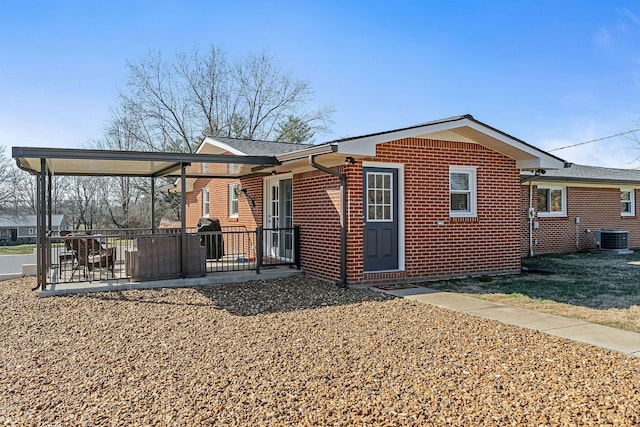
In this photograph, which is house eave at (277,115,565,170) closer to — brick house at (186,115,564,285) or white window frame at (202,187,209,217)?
brick house at (186,115,564,285)

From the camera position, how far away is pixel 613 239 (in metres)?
15.9

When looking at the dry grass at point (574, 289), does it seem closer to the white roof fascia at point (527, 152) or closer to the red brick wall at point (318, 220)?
the red brick wall at point (318, 220)

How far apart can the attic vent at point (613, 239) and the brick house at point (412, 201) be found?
738 cm

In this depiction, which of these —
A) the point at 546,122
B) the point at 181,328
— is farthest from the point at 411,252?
the point at 546,122

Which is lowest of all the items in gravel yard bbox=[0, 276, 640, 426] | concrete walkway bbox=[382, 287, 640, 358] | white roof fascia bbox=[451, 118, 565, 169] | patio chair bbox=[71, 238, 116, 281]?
gravel yard bbox=[0, 276, 640, 426]

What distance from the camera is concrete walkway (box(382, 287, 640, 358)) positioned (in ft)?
17.3

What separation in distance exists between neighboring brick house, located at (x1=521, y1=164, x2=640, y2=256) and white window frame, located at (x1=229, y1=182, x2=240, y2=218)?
901cm

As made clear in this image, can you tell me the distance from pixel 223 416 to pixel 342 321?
311 centimetres

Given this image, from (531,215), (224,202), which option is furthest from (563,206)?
(224,202)

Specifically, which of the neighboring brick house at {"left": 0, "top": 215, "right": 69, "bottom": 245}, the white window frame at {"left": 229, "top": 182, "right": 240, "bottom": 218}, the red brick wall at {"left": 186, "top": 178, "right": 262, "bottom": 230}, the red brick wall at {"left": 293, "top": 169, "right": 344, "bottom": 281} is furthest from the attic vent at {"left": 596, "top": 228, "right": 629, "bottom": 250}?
the neighboring brick house at {"left": 0, "top": 215, "right": 69, "bottom": 245}

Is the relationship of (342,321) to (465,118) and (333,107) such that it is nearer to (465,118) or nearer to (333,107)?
(465,118)

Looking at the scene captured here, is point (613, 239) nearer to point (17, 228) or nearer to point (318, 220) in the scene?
point (318, 220)

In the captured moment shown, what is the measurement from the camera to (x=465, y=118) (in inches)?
361

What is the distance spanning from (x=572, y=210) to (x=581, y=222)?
0.66 metres
